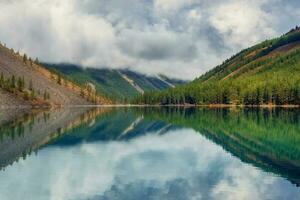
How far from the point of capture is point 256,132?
323 ft

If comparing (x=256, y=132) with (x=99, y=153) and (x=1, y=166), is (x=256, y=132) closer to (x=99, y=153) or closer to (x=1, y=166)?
(x=99, y=153)

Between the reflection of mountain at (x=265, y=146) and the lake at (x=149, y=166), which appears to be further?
→ the reflection of mountain at (x=265, y=146)

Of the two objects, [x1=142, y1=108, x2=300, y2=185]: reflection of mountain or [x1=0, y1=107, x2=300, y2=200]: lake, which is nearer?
[x1=0, y1=107, x2=300, y2=200]: lake

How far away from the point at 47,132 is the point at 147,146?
28442mm

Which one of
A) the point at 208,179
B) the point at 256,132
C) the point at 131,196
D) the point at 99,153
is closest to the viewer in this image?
the point at 131,196

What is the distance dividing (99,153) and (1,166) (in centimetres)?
1732

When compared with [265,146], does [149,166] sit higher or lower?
lower

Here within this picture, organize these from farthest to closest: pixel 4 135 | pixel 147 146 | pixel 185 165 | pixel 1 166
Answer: pixel 4 135, pixel 147 146, pixel 185 165, pixel 1 166

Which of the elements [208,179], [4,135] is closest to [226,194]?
[208,179]

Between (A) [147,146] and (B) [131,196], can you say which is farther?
(A) [147,146]

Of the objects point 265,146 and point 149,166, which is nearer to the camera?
point 149,166

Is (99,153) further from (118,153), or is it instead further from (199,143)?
(199,143)

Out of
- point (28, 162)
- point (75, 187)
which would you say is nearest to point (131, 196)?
point (75, 187)

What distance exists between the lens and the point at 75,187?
1663 inches
